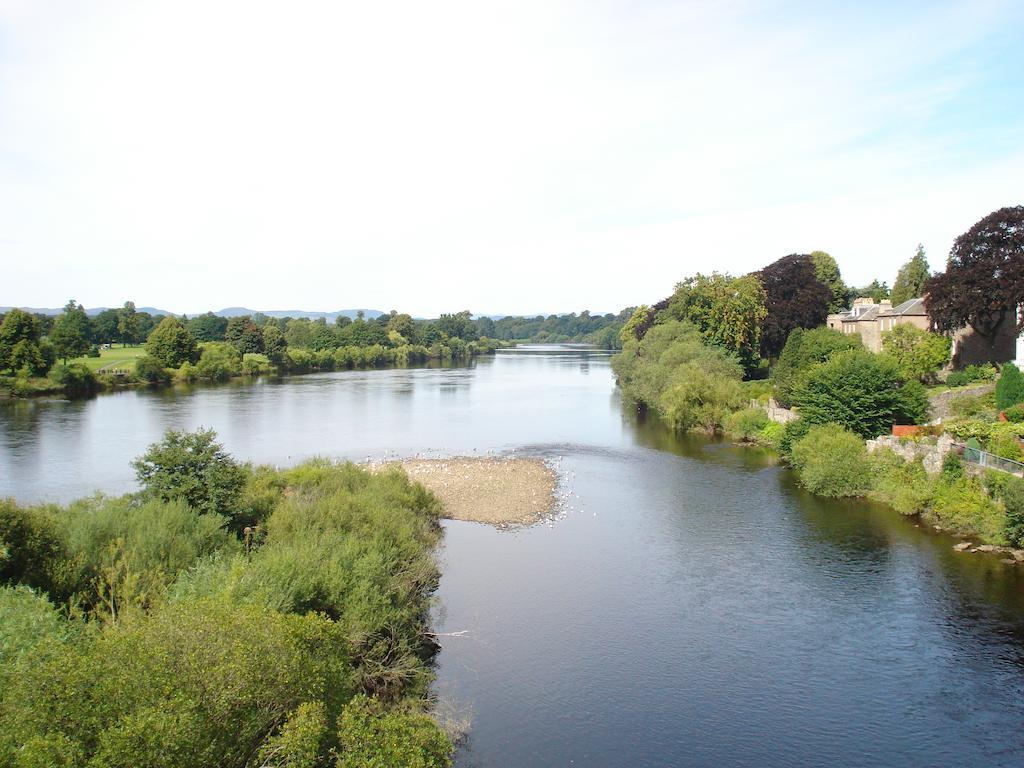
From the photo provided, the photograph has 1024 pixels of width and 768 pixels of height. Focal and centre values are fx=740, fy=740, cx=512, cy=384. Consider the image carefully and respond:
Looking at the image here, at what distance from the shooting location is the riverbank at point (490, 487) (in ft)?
99.3

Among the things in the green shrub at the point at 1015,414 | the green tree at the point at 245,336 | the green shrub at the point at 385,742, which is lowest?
the green shrub at the point at 385,742

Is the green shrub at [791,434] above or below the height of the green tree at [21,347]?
below

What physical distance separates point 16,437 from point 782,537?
43.0m

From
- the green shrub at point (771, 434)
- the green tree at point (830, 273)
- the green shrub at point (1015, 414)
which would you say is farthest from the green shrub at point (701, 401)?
the green tree at point (830, 273)

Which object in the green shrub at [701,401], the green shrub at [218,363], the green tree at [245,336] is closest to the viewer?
the green shrub at [701,401]

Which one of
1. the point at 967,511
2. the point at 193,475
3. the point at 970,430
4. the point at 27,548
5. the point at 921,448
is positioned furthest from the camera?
the point at 921,448

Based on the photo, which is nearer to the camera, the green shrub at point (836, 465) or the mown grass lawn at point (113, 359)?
the green shrub at point (836, 465)

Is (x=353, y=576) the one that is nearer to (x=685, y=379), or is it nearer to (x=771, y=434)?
(x=771, y=434)

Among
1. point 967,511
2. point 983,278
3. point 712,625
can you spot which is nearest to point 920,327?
point 983,278

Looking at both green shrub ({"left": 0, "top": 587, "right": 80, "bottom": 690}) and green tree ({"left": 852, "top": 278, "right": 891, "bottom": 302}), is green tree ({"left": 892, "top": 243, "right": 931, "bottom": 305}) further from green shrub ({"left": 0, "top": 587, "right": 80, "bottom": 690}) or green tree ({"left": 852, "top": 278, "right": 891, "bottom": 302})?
green shrub ({"left": 0, "top": 587, "right": 80, "bottom": 690})

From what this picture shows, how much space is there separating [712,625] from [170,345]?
3065 inches

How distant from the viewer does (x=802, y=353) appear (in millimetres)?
44344

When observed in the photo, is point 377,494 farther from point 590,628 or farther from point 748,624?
point 748,624

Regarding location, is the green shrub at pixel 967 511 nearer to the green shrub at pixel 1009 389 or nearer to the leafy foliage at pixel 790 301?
the green shrub at pixel 1009 389
